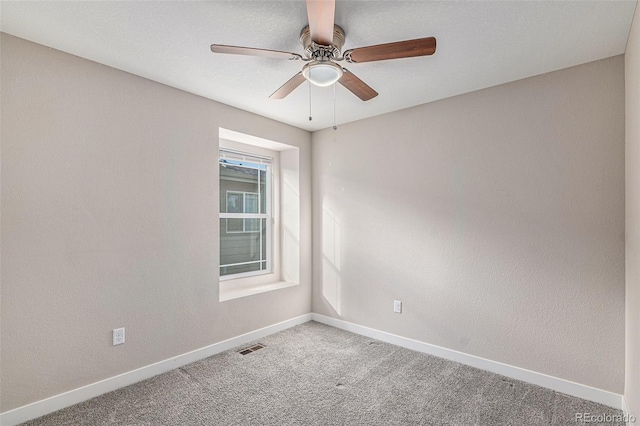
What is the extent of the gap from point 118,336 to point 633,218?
3517mm

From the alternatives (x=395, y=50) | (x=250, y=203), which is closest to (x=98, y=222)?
(x=250, y=203)

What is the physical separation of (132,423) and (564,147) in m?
3.53

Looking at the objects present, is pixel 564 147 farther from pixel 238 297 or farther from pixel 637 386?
Answer: pixel 238 297

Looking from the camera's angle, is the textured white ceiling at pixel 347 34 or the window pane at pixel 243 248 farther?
the window pane at pixel 243 248

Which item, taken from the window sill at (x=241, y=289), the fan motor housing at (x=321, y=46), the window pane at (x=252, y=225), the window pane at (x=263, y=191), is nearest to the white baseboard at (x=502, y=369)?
Answer: the window sill at (x=241, y=289)

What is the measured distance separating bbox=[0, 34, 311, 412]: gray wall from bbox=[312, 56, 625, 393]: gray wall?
5.31 ft

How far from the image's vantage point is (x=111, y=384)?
2.39 meters

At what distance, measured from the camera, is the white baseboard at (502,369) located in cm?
224

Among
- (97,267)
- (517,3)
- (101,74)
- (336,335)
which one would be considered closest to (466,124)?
(517,3)

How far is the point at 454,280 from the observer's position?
294cm

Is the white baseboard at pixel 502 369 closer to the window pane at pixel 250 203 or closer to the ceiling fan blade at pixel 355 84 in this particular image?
the window pane at pixel 250 203

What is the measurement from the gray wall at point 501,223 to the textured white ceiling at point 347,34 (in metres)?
0.35

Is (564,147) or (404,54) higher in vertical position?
(404,54)

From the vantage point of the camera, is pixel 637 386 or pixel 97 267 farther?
pixel 97 267
